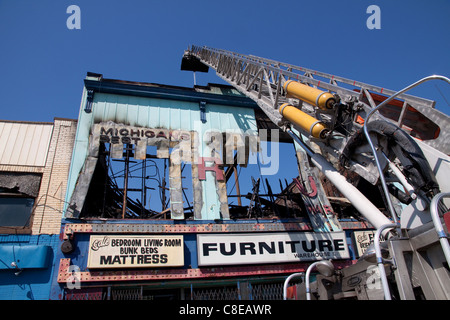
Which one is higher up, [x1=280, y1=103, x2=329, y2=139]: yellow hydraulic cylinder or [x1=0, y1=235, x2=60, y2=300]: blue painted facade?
[x1=280, y1=103, x2=329, y2=139]: yellow hydraulic cylinder

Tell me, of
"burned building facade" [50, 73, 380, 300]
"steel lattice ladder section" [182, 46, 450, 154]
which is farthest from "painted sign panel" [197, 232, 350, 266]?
"steel lattice ladder section" [182, 46, 450, 154]

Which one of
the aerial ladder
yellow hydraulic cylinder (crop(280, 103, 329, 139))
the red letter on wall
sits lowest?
the aerial ladder

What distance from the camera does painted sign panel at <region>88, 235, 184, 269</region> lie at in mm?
9656

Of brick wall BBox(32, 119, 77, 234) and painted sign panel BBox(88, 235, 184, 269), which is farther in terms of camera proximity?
brick wall BBox(32, 119, 77, 234)

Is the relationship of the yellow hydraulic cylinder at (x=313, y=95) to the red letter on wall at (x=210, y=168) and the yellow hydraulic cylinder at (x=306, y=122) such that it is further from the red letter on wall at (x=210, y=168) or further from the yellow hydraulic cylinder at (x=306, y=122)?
the red letter on wall at (x=210, y=168)

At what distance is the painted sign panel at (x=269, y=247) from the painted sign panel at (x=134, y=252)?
0.91 metres

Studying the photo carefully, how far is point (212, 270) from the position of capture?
10438 millimetres

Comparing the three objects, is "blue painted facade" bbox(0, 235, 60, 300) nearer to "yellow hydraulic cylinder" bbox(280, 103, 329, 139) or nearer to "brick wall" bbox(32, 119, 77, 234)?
"brick wall" bbox(32, 119, 77, 234)

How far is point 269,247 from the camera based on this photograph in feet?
36.8

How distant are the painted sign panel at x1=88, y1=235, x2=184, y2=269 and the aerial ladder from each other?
5.79m

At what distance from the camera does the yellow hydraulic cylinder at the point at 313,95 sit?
22.6 feet
